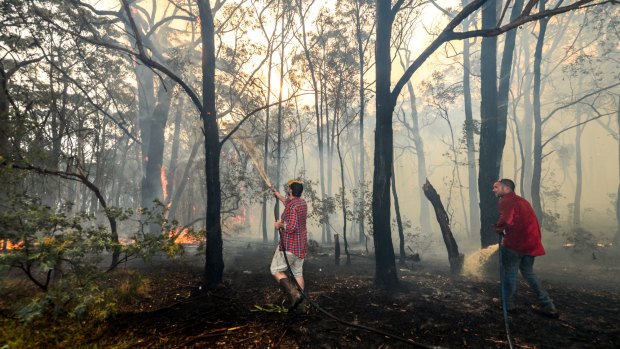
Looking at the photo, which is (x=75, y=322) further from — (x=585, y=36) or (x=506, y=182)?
(x=585, y=36)

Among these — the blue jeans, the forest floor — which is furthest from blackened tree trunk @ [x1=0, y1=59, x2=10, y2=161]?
the blue jeans

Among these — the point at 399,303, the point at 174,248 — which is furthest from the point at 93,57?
the point at 399,303

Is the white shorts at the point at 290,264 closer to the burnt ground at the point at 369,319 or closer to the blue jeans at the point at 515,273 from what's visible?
the burnt ground at the point at 369,319

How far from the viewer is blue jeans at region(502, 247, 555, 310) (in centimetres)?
482

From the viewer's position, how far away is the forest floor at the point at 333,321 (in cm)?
367

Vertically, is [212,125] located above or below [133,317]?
above

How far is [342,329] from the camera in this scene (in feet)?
13.3

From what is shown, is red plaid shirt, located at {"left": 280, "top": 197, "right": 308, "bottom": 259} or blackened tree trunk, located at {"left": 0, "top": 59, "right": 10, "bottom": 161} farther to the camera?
blackened tree trunk, located at {"left": 0, "top": 59, "right": 10, "bottom": 161}

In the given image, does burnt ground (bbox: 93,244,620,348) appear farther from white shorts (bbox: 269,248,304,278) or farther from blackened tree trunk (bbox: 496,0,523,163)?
blackened tree trunk (bbox: 496,0,523,163)

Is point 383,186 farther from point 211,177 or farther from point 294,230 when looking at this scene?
point 211,177

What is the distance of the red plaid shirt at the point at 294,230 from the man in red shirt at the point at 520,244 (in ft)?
Result: 11.1

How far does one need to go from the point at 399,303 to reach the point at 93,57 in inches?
650

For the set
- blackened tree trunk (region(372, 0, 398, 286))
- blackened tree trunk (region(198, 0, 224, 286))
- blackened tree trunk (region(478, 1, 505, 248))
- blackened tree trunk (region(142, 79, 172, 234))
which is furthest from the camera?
blackened tree trunk (region(142, 79, 172, 234))

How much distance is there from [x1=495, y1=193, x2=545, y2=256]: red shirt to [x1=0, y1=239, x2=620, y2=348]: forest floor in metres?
1.06
